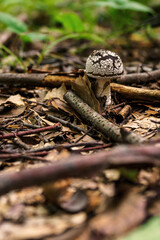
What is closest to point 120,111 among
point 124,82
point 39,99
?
point 124,82

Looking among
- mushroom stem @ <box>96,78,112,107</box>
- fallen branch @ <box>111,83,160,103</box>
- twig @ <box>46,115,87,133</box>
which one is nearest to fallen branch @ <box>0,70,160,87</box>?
fallen branch @ <box>111,83,160,103</box>

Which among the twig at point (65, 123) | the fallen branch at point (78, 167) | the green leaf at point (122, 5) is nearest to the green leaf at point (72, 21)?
the green leaf at point (122, 5)

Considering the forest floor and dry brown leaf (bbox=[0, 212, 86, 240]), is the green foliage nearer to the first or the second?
the forest floor

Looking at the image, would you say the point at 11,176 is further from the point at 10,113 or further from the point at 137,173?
the point at 10,113

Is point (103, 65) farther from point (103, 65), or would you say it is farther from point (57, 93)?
point (57, 93)

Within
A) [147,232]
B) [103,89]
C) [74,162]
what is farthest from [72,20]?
[147,232]
